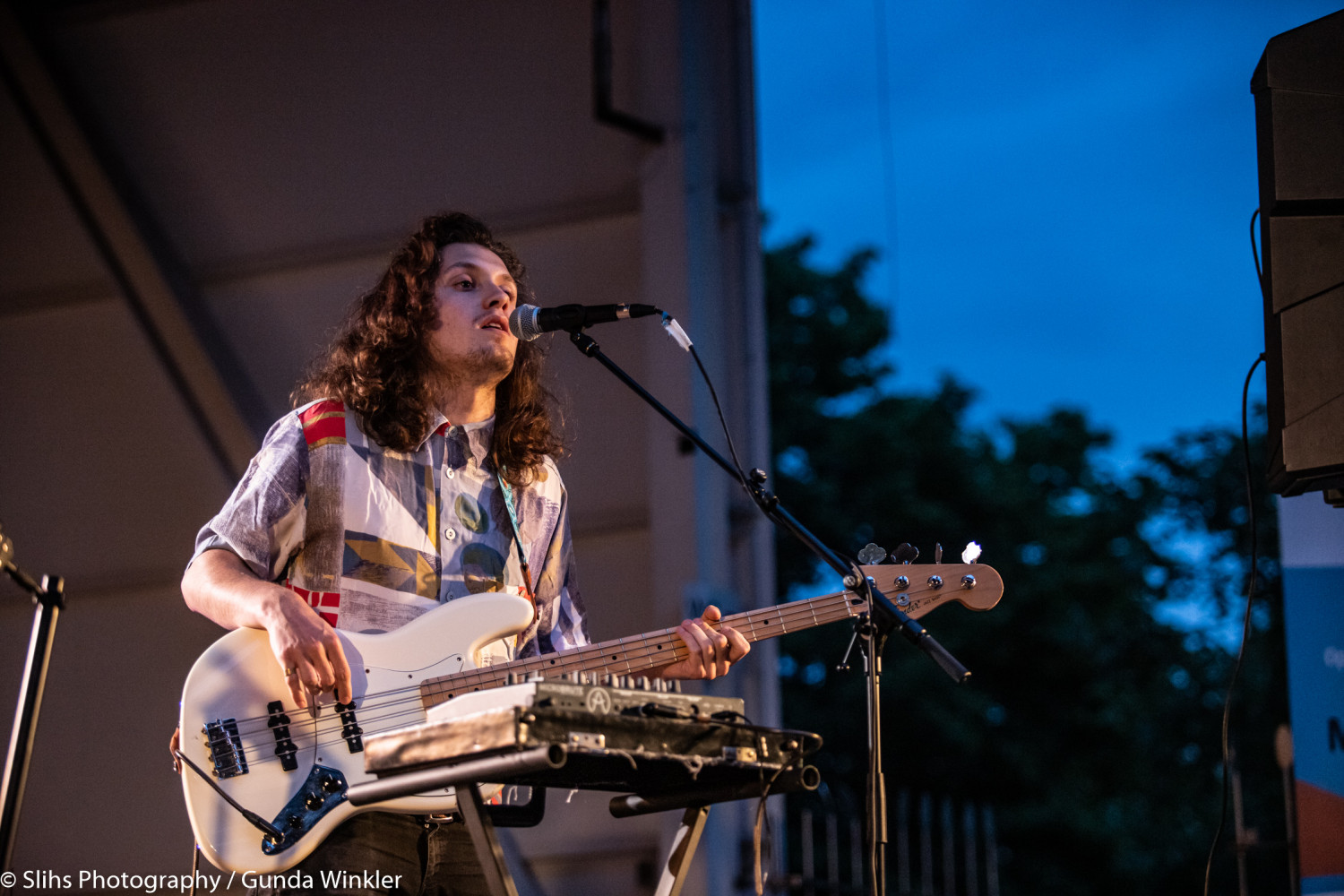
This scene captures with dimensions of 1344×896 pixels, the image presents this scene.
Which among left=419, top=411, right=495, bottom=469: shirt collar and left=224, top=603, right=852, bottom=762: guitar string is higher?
left=419, top=411, right=495, bottom=469: shirt collar

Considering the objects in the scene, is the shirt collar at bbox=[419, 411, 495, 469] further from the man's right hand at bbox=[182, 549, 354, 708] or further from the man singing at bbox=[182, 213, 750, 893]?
the man's right hand at bbox=[182, 549, 354, 708]

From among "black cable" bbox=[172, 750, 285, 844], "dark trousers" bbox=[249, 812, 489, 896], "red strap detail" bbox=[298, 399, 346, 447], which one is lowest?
"dark trousers" bbox=[249, 812, 489, 896]

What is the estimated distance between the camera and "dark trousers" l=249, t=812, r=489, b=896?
94.0 inches

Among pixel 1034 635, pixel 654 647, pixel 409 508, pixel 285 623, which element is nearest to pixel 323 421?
pixel 409 508

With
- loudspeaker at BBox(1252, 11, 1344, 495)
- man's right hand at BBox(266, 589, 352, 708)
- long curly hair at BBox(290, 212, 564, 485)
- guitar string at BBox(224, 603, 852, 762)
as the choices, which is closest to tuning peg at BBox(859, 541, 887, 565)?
guitar string at BBox(224, 603, 852, 762)

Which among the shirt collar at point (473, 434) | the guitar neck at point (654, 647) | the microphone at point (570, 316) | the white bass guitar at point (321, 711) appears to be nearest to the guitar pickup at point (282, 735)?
the white bass guitar at point (321, 711)

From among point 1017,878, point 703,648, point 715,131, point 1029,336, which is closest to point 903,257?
point 1029,336

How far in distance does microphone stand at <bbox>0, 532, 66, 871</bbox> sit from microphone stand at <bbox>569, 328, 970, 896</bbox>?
1.20 metres

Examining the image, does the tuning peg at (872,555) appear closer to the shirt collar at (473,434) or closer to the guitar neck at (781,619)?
the guitar neck at (781,619)

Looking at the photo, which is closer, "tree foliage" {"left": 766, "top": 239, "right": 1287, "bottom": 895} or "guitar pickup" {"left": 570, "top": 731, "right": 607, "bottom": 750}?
"guitar pickup" {"left": 570, "top": 731, "right": 607, "bottom": 750}

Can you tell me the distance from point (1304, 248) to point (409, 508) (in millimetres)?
2014

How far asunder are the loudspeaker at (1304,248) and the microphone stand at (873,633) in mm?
835

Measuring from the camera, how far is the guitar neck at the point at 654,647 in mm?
2701

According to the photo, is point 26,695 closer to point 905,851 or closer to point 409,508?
point 409,508
